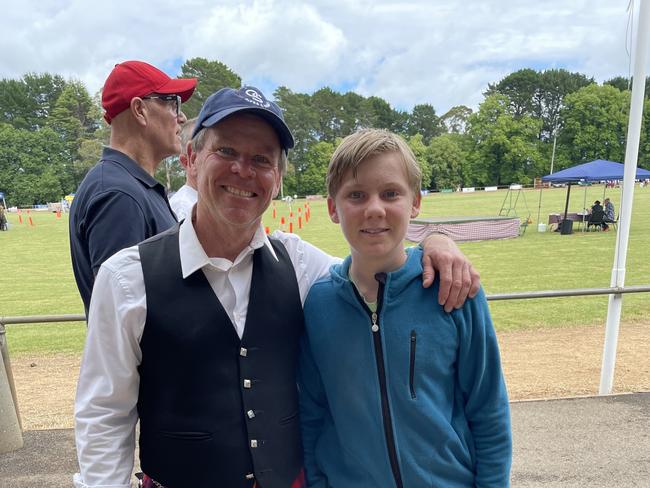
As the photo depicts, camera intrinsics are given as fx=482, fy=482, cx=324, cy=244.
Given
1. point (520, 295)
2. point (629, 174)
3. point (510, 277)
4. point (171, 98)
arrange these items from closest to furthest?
1. point (171, 98)
2. point (520, 295)
3. point (629, 174)
4. point (510, 277)

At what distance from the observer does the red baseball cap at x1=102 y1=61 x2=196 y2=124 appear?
242cm

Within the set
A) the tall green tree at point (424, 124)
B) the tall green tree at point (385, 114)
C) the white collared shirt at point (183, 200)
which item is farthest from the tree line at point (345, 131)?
the white collared shirt at point (183, 200)

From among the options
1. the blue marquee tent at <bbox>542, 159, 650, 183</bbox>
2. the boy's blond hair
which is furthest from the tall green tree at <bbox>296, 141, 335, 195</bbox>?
the boy's blond hair

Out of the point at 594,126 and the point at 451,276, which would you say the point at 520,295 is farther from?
the point at 594,126

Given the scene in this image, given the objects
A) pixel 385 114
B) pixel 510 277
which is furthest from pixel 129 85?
pixel 385 114

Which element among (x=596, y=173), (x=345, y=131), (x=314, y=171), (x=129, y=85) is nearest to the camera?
(x=129, y=85)

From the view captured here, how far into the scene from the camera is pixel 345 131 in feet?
296

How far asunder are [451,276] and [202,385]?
2.81 ft

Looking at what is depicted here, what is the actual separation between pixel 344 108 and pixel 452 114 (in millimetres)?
26741

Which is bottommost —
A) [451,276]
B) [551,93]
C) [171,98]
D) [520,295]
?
[520,295]

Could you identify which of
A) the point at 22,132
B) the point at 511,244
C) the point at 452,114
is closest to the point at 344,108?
the point at 452,114

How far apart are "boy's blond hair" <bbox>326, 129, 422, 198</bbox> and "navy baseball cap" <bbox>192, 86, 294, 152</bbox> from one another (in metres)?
0.18

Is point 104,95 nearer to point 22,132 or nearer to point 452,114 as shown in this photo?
point 22,132

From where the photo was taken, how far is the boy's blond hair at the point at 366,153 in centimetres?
162
